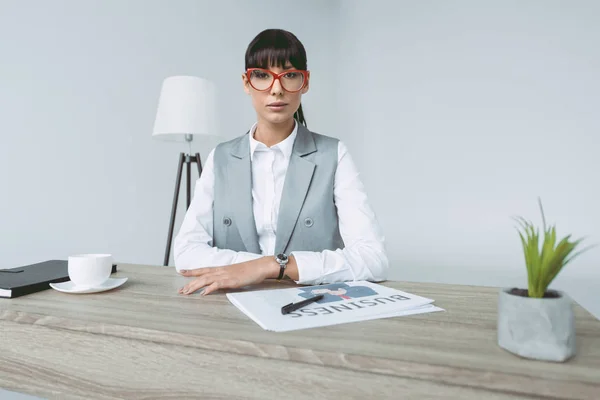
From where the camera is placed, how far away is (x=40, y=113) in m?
2.03

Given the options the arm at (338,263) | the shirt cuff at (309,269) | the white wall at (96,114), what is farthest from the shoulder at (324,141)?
the white wall at (96,114)

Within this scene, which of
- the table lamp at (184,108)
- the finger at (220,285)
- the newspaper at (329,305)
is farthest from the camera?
the table lamp at (184,108)

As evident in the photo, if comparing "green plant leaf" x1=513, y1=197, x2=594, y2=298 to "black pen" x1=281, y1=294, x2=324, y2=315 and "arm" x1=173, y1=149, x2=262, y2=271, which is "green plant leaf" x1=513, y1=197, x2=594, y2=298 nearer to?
"black pen" x1=281, y1=294, x2=324, y2=315

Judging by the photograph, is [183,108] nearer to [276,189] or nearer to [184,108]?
[184,108]

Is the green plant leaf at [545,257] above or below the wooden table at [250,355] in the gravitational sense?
above

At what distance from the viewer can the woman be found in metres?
1.30

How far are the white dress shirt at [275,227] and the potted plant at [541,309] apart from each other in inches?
20.6

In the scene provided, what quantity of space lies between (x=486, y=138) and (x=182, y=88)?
2.22m

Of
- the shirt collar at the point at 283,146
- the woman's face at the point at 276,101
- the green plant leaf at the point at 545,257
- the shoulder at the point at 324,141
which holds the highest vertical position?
the woman's face at the point at 276,101

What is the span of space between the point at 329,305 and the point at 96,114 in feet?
6.49

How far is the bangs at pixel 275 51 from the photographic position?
130 centimetres

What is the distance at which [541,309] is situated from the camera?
560 millimetres

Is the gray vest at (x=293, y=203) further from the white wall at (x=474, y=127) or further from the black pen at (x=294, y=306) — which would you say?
the white wall at (x=474, y=127)

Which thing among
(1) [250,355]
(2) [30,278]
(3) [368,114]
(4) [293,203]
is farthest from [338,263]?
(3) [368,114]
